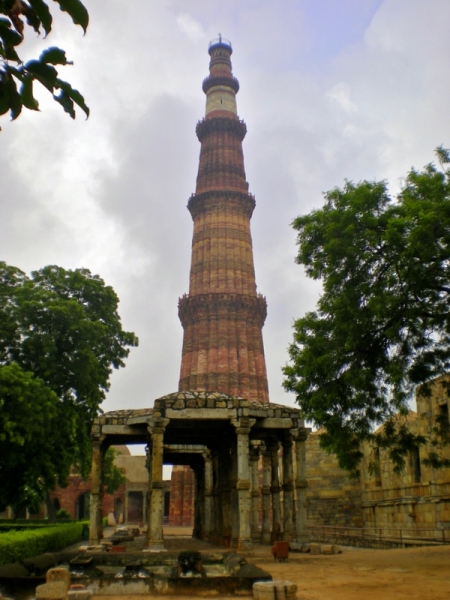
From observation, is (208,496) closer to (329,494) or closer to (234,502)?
(234,502)

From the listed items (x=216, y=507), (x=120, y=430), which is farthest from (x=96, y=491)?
(x=216, y=507)

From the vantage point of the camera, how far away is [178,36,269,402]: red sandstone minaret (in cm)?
3512

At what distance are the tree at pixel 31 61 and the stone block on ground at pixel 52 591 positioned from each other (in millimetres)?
7319

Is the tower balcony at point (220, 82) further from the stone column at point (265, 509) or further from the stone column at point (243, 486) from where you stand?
the stone column at point (243, 486)

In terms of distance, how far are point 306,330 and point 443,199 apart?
4.32 metres

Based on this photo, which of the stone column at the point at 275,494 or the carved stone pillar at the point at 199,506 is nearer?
the stone column at the point at 275,494

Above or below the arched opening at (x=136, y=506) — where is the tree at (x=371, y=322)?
above

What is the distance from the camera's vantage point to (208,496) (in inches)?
918

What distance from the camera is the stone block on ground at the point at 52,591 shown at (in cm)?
807

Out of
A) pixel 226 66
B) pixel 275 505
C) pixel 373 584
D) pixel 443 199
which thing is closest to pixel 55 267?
pixel 275 505

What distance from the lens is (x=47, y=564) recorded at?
457 inches

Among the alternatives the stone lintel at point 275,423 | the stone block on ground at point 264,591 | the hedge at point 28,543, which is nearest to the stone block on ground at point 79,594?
the stone block on ground at point 264,591

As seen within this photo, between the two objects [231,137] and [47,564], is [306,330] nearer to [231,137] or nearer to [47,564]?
[47,564]

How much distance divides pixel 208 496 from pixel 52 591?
15.7 meters
